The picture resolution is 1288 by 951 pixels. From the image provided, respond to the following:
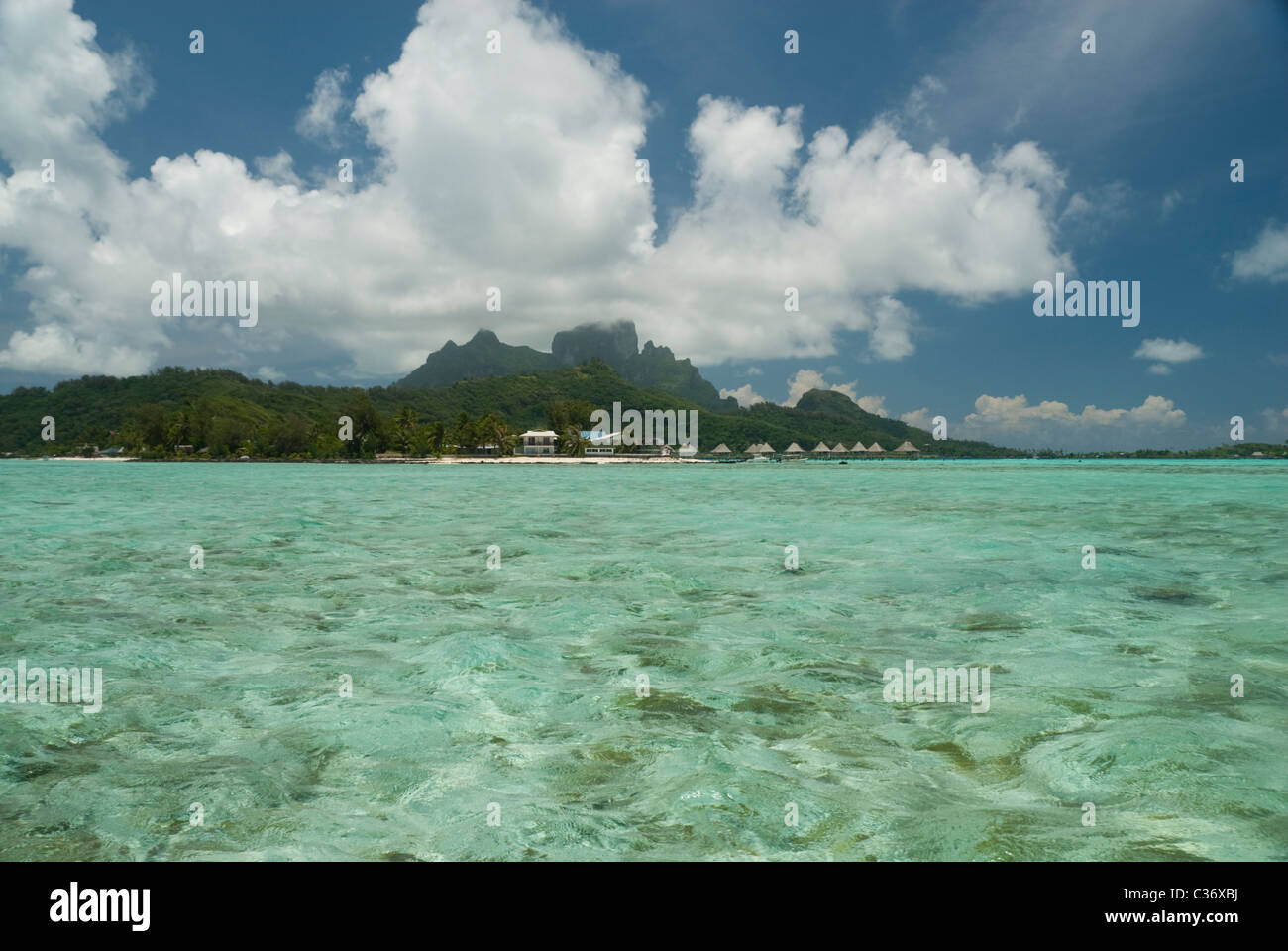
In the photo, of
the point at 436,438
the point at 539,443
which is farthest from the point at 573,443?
the point at 436,438

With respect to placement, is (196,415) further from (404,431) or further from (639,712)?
(639,712)

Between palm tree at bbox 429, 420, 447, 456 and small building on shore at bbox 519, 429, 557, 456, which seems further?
small building on shore at bbox 519, 429, 557, 456

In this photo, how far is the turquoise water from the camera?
383cm

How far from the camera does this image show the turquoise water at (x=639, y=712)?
383cm

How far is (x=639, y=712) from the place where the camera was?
5.81 meters

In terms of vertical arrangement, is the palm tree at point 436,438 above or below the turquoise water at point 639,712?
above

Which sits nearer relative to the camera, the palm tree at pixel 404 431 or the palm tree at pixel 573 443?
Result: the palm tree at pixel 404 431

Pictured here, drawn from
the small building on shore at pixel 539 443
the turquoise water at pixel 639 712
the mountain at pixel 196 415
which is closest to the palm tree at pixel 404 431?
the mountain at pixel 196 415

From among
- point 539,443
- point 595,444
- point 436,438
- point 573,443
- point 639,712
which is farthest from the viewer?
point 595,444

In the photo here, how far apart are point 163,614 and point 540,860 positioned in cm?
812

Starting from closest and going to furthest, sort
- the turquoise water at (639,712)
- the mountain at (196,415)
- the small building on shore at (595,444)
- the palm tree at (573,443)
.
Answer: the turquoise water at (639,712)
the mountain at (196,415)
the palm tree at (573,443)
the small building on shore at (595,444)

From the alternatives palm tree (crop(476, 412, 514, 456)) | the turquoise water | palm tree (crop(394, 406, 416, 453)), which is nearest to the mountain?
palm tree (crop(394, 406, 416, 453))

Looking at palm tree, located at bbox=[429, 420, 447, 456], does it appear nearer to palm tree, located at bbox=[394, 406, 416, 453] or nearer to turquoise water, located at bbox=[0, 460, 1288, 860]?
palm tree, located at bbox=[394, 406, 416, 453]

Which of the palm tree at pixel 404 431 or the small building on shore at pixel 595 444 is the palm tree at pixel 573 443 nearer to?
the small building on shore at pixel 595 444
